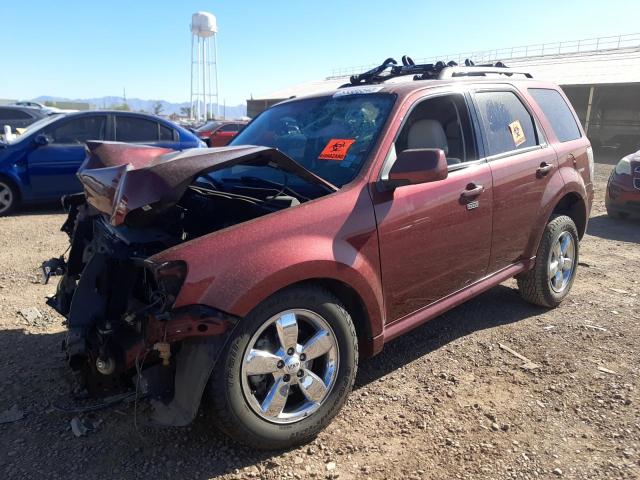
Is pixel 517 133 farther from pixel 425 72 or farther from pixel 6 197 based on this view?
pixel 6 197

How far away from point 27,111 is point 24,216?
35.0 ft

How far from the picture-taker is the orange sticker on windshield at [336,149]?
3.09 metres

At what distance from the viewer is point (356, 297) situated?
9.02 ft

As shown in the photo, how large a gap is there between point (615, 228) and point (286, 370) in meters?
7.12

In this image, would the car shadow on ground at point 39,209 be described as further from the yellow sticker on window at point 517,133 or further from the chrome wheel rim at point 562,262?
the chrome wheel rim at point 562,262

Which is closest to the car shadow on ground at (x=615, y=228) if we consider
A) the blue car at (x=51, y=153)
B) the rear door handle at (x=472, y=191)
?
the rear door handle at (x=472, y=191)

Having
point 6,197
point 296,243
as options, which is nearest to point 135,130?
point 6,197

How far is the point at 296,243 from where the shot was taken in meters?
2.47

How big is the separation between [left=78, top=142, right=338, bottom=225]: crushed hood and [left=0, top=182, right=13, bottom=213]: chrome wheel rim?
5.64 meters

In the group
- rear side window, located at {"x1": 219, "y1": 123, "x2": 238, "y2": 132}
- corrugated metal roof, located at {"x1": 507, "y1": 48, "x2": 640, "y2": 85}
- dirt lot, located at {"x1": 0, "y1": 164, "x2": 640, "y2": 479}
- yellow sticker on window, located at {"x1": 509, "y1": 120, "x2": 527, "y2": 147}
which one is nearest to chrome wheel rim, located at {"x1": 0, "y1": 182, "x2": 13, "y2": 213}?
dirt lot, located at {"x1": 0, "y1": 164, "x2": 640, "y2": 479}

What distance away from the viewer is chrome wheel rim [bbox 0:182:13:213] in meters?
7.54

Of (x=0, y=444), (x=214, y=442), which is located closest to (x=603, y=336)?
(x=214, y=442)

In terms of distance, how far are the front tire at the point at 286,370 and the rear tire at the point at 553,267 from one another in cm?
220

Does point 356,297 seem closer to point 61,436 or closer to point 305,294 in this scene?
point 305,294
